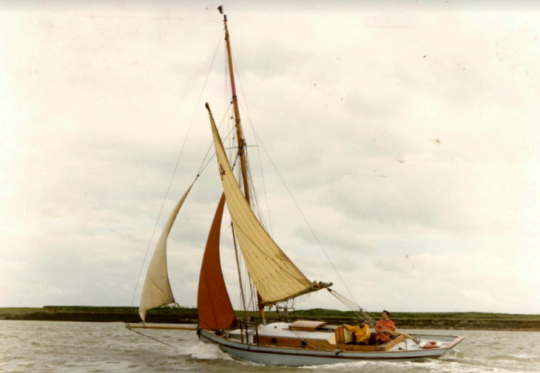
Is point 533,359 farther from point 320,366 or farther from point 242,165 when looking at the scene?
point 242,165

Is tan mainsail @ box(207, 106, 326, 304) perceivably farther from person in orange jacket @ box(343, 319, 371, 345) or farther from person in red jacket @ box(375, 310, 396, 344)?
person in red jacket @ box(375, 310, 396, 344)

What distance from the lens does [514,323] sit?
4928 centimetres

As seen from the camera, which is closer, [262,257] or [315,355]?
[315,355]

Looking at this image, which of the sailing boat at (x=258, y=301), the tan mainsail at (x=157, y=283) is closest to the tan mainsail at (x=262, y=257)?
the sailing boat at (x=258, y=301)

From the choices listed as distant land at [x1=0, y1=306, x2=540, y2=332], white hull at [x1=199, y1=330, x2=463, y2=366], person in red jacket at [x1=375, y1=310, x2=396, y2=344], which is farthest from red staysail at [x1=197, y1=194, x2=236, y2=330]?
distant land at [x1=0, y1=306, x2=540, y2=332]

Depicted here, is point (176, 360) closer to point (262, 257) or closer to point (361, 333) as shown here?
point (262, 257)

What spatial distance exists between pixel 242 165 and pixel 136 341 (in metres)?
19.5

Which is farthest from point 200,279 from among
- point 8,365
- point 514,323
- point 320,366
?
point 514,323

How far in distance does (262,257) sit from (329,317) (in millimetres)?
33116

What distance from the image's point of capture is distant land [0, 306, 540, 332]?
49572 mm

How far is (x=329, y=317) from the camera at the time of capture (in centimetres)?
5362

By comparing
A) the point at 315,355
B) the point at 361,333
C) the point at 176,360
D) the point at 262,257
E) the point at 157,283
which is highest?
the point at 262,257

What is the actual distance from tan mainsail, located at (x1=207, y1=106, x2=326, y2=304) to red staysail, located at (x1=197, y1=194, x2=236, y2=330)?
258cm

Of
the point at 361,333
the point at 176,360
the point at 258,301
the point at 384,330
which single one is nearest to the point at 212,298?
the point at 258,301
